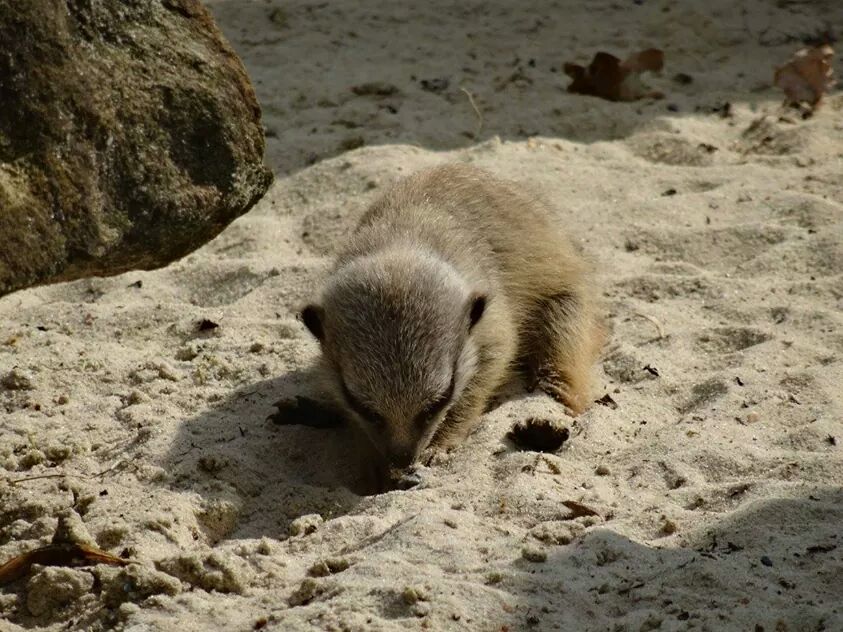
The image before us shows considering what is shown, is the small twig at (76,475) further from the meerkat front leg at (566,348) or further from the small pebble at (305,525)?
the meerkat front leg at (566,348)

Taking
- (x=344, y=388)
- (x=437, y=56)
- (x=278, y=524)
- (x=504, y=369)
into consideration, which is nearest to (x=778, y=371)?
(x=504, y=369)

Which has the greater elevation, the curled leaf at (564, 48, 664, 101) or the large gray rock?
the large gray rock

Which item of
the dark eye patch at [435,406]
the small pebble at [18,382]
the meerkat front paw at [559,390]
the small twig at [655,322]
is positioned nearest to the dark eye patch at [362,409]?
the dark eye patch at [435,406]

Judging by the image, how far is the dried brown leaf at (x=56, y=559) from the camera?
138 inches

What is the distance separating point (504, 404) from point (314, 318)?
3.25 feet

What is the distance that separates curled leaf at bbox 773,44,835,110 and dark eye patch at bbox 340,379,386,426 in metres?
4.38

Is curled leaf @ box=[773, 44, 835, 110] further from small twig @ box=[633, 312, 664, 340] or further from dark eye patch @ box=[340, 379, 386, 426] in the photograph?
dark eye patch @ box=[340, 379, 386, 426]

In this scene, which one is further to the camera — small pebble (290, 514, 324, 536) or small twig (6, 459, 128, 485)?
small twig (6, 459, 128, 485)

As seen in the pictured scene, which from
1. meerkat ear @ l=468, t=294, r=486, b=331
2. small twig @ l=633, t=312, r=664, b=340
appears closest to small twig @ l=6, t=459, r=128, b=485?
meerkat ear @ l=468, t=294, r=486, b=331

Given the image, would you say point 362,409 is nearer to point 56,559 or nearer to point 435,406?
point 435,406

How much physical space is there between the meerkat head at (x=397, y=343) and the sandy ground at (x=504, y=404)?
25 cm

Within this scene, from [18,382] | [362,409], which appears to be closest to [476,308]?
[362,409]

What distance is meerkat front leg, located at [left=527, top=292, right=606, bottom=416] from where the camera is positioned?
16.8ft

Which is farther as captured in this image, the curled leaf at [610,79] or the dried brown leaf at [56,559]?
the curled leaf at [610,79]
